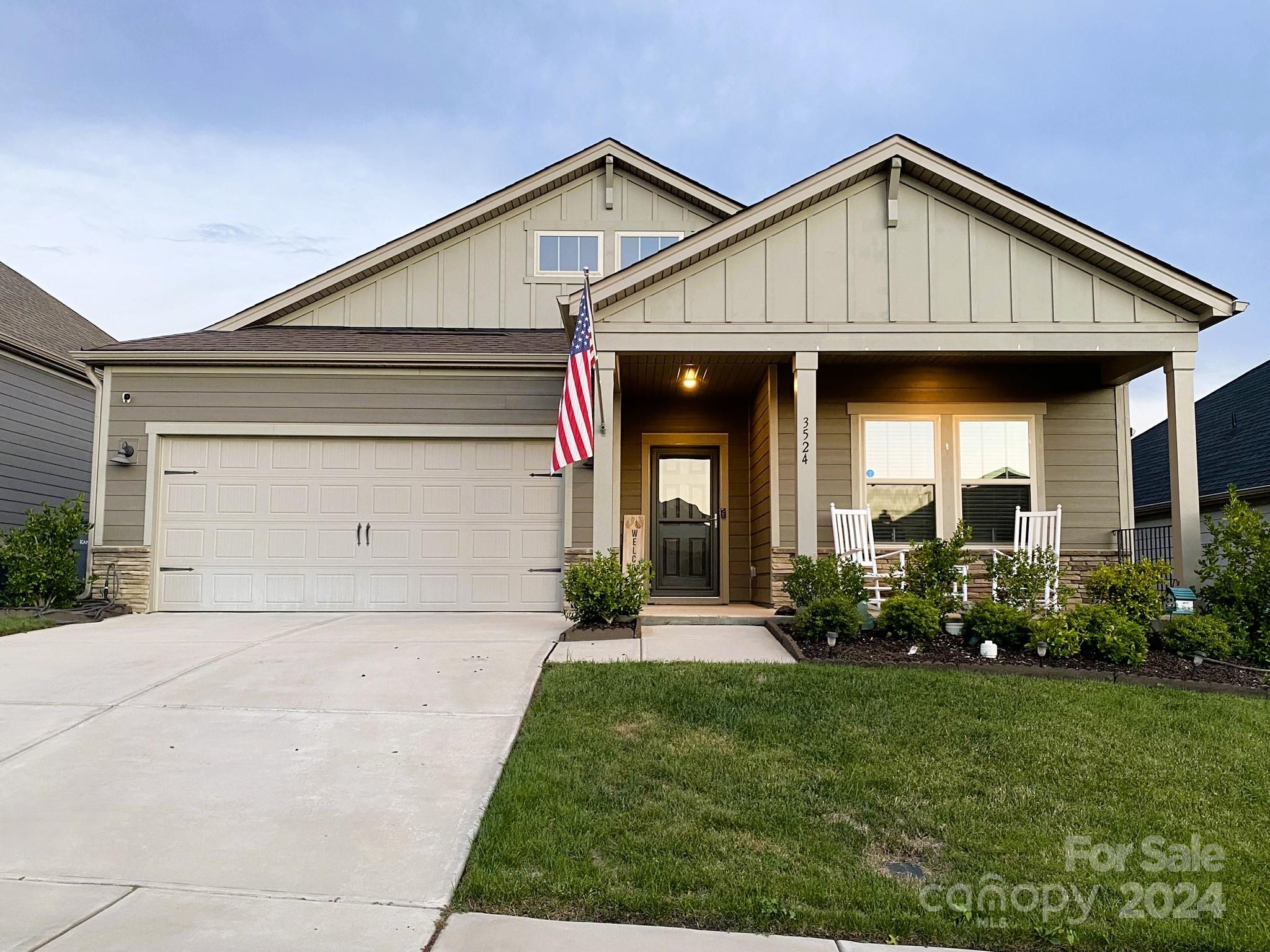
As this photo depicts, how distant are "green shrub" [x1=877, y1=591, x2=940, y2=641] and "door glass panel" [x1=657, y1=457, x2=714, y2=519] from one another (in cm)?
421

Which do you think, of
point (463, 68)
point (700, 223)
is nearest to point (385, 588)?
point (700, 223)

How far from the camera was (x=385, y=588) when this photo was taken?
29.1ft

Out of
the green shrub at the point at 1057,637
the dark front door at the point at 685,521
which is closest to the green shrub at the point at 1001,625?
the green shrub at the point at 1057,637

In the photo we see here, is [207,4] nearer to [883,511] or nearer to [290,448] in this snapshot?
[290,448]

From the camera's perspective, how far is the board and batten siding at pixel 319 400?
8.95 metres

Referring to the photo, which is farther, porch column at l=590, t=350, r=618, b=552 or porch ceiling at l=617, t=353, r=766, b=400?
porch ceiling at l=617, t=353, r=766, b=400

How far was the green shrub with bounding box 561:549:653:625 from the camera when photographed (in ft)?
22.5

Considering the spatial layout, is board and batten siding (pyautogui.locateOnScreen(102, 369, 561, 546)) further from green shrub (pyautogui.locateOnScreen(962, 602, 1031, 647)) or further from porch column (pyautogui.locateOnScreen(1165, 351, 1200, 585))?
porch column (pyautogui.locateOnScreen(1165, 351, 1200, 585))

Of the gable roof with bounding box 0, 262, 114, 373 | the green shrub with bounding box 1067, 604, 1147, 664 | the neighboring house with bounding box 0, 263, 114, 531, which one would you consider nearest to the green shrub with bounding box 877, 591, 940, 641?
the green shrub with bounding box 1067, 604, 1147, 664

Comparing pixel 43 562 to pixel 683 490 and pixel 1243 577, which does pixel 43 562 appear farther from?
pixel 1243 577

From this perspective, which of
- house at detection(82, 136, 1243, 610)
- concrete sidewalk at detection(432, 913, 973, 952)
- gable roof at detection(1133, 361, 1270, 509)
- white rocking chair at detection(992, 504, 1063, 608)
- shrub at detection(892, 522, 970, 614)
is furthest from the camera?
gable roof at detection(1133, 361, 1270, 509)

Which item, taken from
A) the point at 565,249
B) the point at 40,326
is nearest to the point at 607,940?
the point at 565,249

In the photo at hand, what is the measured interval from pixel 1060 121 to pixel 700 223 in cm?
994

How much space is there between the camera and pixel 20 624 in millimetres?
7352
